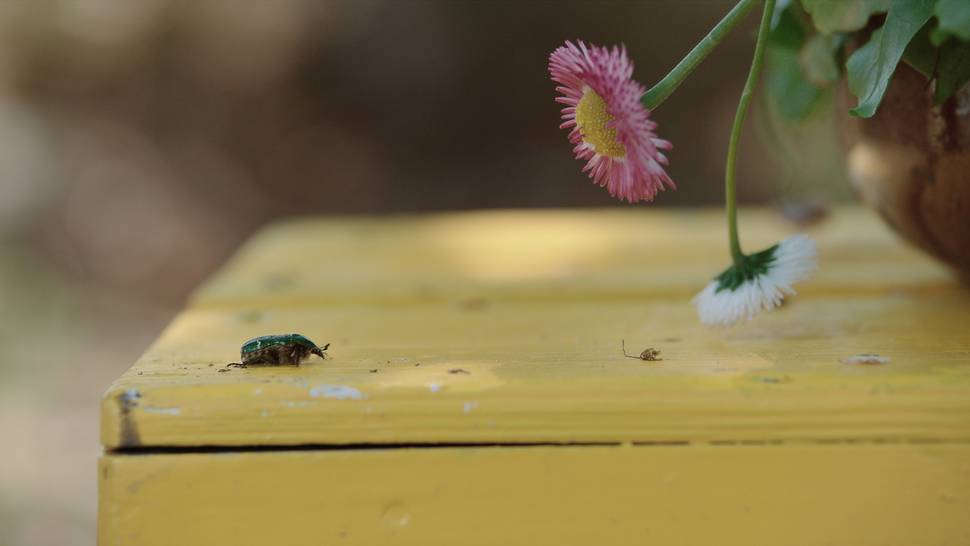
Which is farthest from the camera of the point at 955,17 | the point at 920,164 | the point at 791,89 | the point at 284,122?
the point at 284,122

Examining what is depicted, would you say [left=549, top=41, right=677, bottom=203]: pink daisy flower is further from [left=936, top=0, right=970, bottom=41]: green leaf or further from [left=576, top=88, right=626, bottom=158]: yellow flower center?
[left=936, top=0, right=970, bottom=41]: green leaf

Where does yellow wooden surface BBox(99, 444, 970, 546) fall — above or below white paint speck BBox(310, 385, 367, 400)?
below

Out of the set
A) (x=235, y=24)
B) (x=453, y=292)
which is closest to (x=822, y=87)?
(x=453, y=292)

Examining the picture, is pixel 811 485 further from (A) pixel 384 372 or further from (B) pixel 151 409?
(B) pixel 151 409

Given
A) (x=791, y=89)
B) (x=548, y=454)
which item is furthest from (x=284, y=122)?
(x=548, y=454)

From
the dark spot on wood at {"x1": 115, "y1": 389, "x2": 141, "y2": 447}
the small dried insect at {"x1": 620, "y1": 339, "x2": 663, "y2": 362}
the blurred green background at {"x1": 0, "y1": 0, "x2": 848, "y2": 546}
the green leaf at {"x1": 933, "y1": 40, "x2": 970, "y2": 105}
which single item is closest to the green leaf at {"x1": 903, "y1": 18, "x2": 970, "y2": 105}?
the green leaf at {"x1": 933, "y1": 40, "x2": 970, "y2": 105}

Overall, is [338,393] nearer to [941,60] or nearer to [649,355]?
[649,355]

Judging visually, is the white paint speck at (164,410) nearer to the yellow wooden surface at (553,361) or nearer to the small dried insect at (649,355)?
the yellow wooden surface at (553,361)
